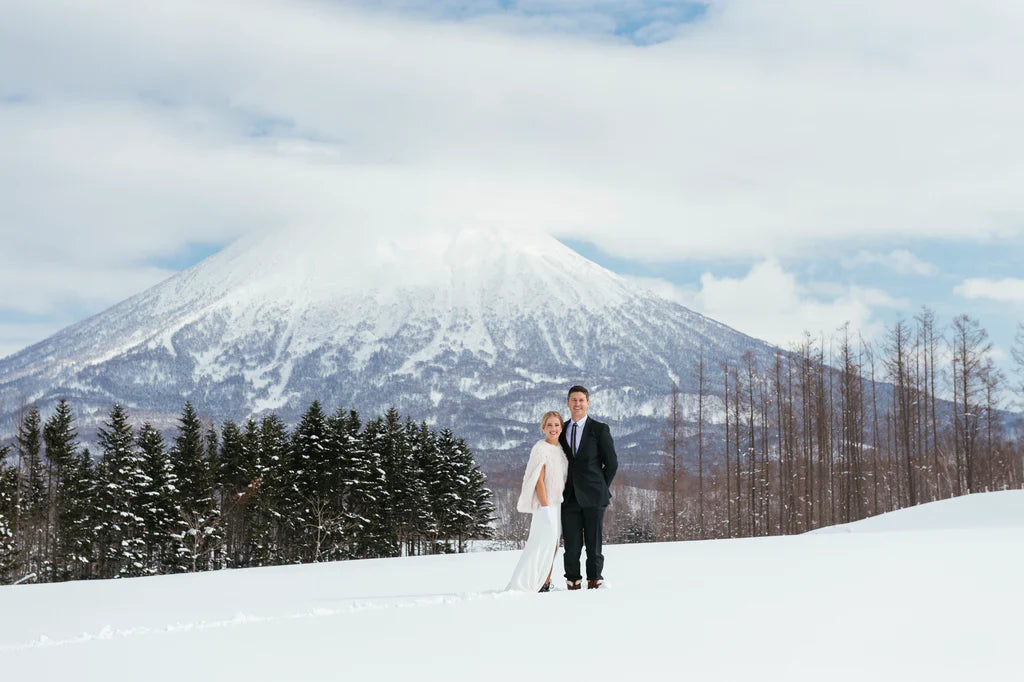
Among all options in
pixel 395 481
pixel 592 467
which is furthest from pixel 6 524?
pixel 592 467

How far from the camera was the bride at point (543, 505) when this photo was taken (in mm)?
10500

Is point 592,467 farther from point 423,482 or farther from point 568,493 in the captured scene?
point 423,482

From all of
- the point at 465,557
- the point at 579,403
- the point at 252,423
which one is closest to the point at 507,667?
the point at 579,403

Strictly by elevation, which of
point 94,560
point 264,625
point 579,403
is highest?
point 579,403

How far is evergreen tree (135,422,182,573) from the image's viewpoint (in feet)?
148

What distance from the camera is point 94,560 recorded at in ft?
160

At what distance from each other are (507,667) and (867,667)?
7.58 feet

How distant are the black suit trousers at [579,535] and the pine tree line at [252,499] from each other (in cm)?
3230

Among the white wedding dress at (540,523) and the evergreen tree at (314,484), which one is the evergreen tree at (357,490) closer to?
the evergreen tree at (314,484)

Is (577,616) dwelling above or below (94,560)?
above

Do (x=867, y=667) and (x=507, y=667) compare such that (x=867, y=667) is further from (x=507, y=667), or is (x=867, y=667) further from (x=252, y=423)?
(x=252, y=423)

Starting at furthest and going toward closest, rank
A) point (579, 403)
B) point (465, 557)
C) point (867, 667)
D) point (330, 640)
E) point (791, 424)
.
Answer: point (791, 424) < point (465, 557) < point (579, 403) < point (330, 640) < point (867, 667)

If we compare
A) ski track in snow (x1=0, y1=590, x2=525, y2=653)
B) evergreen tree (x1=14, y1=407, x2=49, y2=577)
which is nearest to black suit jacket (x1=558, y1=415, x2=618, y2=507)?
ski track in snow (x1=0, y1=590, x2=525, y2=653)

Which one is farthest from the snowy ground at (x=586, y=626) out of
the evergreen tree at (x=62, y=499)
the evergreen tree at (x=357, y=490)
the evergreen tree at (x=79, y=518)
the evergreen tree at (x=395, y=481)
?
the evergreen tree at (x=62, y=499)
